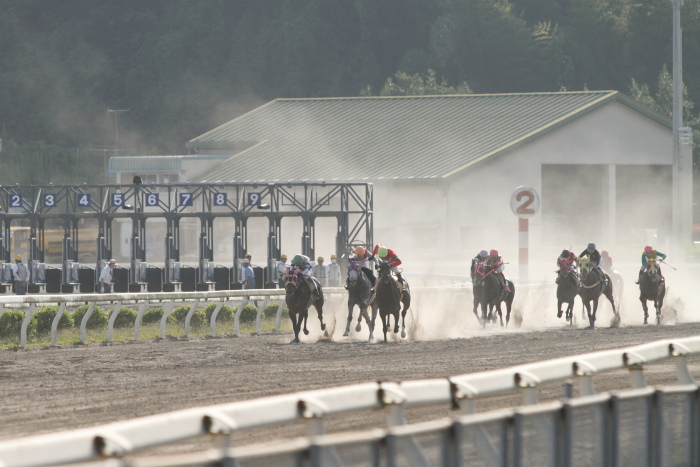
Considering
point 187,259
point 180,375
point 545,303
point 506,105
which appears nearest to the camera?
point 180,375

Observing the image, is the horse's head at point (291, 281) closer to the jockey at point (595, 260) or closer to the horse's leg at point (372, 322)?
the horse's leg at point (372, 322)

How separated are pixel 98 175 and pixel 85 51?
1514 cm

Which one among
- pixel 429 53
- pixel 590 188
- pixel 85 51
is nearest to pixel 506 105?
pixel 590 188

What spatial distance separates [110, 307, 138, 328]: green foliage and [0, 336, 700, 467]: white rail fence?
14.4 meters

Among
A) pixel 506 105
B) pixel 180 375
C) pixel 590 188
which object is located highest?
pixel 506 105

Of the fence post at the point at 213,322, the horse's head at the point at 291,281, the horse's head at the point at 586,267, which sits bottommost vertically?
the fence post at the point at 213,322

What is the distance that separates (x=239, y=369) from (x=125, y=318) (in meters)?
6.81

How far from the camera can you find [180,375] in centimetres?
1340

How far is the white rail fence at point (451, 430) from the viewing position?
154 inches

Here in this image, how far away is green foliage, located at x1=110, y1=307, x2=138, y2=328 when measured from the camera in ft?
66.6

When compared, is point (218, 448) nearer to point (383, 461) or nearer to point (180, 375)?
point (383, 461)

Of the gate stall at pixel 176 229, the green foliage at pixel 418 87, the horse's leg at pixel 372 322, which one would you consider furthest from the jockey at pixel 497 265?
the green foliage at pixel 418 87

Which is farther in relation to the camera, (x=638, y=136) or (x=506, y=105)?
(x=506, y=105)

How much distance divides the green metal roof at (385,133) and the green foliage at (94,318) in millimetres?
28792
